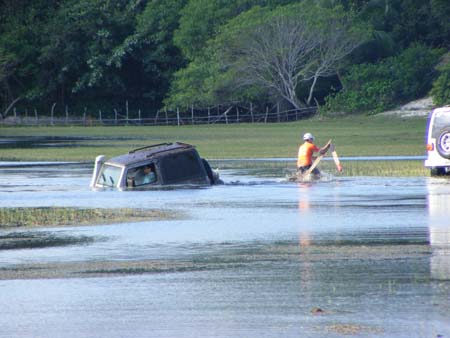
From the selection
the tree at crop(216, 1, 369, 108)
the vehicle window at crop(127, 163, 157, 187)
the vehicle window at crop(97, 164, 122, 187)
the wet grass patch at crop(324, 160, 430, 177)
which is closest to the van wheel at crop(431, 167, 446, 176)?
the wet grass patch at crop(324, 160, 430, 177)

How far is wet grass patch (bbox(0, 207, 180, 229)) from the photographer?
18.0 metres

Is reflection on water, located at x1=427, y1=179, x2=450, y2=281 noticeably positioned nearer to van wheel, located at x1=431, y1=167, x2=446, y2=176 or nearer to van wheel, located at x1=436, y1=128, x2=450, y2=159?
van wheel, located at x1=436, y1=128, x2=450, y2=159

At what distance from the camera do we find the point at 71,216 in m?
19.0

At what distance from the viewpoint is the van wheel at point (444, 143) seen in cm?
2533

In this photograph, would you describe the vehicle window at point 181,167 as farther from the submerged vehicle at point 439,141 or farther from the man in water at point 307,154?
the submerged vehicle at point 439,141

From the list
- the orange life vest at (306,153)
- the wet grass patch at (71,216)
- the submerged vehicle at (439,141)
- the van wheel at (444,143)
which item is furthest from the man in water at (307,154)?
the wet grass patch at (71,216)

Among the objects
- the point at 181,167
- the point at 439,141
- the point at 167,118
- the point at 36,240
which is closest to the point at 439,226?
the point at 36,240

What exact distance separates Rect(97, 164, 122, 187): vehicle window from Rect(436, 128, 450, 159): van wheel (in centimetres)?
707

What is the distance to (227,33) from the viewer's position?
77312mm

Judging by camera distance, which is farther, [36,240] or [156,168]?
[156,168]

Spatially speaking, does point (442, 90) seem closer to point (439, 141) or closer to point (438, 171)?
point (438, 171)

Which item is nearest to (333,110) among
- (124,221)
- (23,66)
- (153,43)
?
(153,43)

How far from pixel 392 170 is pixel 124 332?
20.8 meters

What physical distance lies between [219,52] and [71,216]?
196 feet
